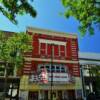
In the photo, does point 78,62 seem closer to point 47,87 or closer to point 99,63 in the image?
point 99,63

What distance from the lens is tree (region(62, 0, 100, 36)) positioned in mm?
10325

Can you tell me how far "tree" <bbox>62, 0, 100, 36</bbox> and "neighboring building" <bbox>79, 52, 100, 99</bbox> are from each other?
53.2 feet

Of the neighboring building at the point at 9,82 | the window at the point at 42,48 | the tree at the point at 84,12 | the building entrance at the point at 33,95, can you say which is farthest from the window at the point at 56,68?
the tree at the point at 84,12

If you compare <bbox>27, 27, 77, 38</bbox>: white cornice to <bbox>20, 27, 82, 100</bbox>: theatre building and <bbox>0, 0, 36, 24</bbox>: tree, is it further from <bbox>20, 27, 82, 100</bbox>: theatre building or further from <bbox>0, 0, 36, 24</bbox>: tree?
<bbox>0, 0, 36, 24</bbox>: tree

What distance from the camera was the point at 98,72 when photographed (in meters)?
26.5

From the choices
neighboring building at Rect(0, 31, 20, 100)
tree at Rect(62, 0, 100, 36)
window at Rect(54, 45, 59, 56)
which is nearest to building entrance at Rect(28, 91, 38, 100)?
neighboring building at Rect(0, 31, 20, 100)

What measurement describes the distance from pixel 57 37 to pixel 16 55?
8773 millimetres

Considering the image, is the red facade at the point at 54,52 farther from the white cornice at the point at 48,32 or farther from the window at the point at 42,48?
the white cornice at the point at 48,32

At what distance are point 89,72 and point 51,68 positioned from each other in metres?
5.94

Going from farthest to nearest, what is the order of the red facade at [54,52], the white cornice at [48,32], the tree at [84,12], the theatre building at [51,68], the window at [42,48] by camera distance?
1. the white cornice at [48,32]
2. the window at [42,48]
3. the red facade at [54,52]
4. the theatre building at [51,68]
5. the tree at [84,12]

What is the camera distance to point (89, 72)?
26938 millimetres

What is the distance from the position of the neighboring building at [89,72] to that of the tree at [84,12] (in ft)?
53.2

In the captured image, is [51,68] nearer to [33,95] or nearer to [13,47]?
[33,95]

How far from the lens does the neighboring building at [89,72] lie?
2666 cm
